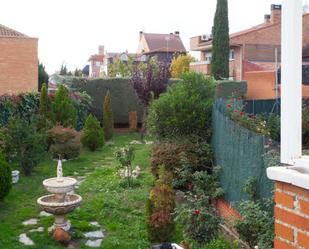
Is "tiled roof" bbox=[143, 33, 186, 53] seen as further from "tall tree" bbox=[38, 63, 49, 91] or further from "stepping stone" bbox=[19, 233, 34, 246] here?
"stepping stone" bbox=[19, 233, 34, 246]

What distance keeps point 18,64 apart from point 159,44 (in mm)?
44787

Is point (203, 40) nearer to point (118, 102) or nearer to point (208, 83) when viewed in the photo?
point (118, 102)

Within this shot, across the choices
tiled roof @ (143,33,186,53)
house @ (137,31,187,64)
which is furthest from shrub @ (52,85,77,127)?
tiled roof @ (143,33,186,53)

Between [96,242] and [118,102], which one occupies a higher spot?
[118,102]

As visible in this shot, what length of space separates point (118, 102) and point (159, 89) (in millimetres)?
4602

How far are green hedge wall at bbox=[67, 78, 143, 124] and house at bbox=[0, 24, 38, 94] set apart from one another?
17.0ft

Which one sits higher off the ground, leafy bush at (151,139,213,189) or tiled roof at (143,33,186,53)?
tiled roof at (143,33,186,53)

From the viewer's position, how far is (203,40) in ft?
143

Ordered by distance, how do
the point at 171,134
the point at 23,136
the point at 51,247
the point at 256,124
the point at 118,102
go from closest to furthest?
the point at 51,247 < the point at 256,124 < the point at 171,134 < the point at 23,136 < the point at 118,102

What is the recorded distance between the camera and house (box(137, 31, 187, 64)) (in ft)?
212

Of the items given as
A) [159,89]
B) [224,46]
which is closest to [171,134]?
[159,89]

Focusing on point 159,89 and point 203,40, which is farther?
point 203,40

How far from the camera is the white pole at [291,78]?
2.70 metres

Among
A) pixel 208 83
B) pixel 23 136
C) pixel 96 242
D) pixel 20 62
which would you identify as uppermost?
pixel 20 62
